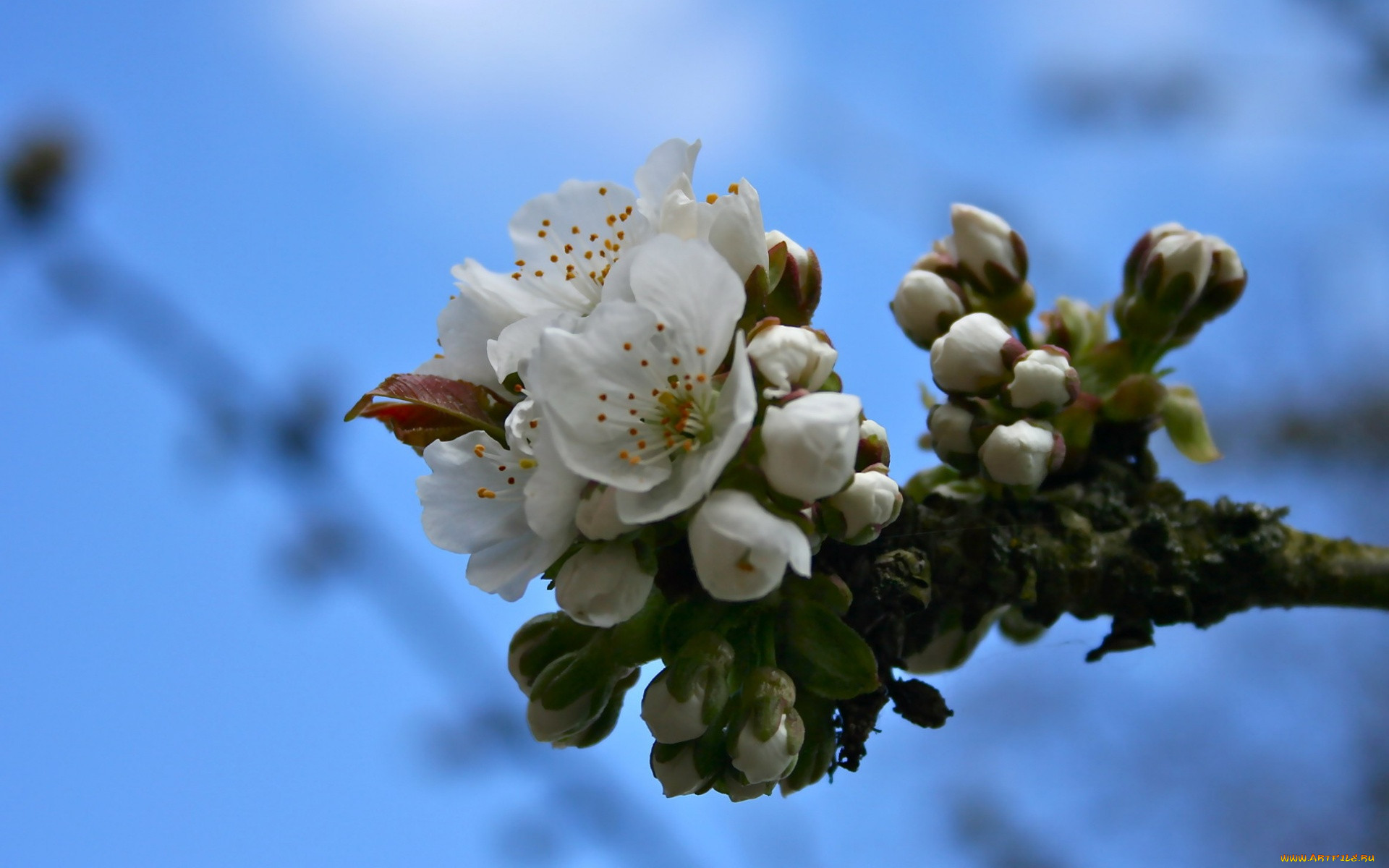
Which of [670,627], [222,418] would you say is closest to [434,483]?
[670,627]

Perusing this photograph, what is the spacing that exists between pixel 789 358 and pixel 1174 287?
0.86 m

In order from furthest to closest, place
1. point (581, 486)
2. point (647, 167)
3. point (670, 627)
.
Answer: point (647, 167) → point (670, 627) → point (581, 486)

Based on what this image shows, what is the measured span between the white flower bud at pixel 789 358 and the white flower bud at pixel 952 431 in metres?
0.37

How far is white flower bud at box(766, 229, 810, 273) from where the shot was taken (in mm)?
1200

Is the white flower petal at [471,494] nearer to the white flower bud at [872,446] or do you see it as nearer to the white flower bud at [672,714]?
the white flower bud at [672,714]

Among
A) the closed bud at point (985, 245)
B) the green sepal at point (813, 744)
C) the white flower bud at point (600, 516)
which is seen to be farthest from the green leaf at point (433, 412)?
the closed bud at point (985, 245)

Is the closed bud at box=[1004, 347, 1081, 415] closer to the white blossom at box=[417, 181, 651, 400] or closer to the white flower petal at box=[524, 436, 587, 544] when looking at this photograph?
the white blossom at box=[417, 181, 651, 400]

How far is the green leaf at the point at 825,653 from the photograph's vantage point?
1121 millimetres

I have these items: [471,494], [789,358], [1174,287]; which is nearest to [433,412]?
[471,494]

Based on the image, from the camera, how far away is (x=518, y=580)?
3.52 feet

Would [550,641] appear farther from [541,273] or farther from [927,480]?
[927,480]

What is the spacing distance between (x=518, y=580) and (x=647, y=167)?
54 centimetres

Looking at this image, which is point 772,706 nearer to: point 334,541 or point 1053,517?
point 1053,517

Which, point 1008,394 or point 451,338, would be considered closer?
point 451,338
